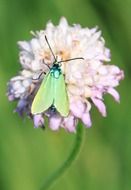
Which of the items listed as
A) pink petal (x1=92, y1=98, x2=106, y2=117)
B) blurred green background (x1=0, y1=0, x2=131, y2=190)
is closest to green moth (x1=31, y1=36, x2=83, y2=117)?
pink petal (x1=92, y1=98, x2=106, y2=117)

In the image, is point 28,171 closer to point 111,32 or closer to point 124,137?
point 124,137

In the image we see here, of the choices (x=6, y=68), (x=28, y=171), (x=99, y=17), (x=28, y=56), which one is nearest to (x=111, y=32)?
(x=99, y=17)

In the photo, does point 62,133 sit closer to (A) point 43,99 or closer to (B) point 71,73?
(B) point 71,73

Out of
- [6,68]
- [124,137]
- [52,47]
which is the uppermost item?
[6,68]

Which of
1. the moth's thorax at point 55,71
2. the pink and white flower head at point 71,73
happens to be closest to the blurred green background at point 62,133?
the pink and white flower head at point 71,73

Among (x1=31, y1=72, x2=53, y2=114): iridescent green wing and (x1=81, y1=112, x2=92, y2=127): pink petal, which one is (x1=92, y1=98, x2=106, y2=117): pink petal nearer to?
(x1=81, y1=112, x2=92, y2=127): pink petal

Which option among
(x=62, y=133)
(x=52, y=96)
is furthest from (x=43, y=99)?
(x=62, y=133)

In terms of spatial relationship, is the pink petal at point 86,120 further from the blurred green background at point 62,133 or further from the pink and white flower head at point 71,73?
the blurred green background at point 62,133
